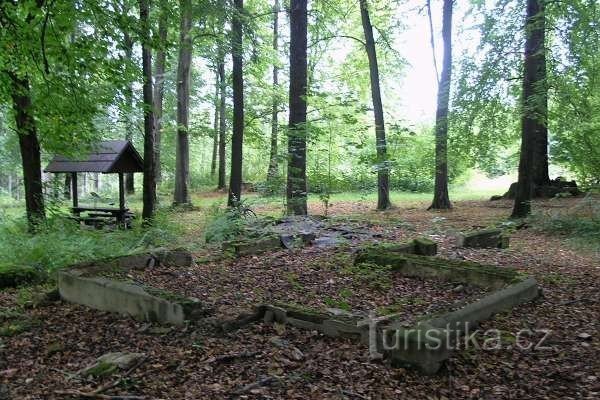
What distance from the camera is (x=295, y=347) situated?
421 cm

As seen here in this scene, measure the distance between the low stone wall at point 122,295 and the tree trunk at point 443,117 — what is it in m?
10.3

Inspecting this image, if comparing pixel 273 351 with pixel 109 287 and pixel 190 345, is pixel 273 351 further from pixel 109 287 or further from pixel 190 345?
pixel 109 287

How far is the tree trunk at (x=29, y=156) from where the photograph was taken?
9625mm

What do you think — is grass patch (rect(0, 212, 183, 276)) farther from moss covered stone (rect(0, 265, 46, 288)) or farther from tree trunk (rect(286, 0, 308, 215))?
tree trunk (rect(286, 0, 308, 215))

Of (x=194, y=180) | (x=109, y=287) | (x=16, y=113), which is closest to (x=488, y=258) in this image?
(x=109, y=287)

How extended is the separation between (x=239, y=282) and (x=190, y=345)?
2197mm

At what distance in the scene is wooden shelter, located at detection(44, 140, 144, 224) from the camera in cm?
1392

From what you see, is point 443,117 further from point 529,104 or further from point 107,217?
point 107,217

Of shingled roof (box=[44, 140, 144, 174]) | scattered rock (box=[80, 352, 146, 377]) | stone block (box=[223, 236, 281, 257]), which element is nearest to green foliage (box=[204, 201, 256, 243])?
stone block (box=[223, 236, 281, 257])

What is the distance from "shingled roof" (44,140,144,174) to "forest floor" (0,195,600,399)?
7.48 metres

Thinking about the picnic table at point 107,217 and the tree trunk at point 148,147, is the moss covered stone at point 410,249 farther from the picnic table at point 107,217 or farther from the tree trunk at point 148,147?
the picnic table at point 107,217

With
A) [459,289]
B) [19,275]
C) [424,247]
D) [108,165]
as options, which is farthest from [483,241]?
[108,165]

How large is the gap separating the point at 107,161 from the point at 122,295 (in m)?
9.57

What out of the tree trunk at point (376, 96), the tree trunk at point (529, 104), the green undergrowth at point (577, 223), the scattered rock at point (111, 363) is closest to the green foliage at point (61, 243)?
the scattered rock at point (111, 363)
